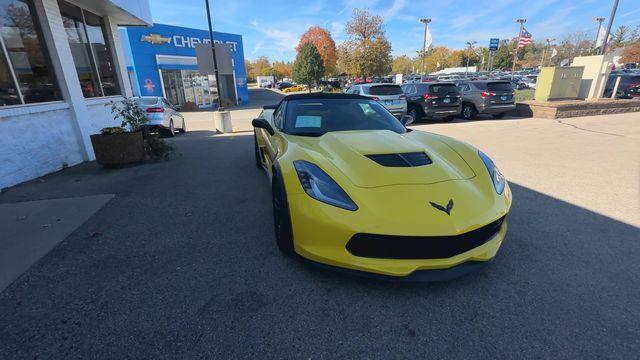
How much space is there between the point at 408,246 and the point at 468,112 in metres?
12.4

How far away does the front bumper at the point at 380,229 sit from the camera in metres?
1.95

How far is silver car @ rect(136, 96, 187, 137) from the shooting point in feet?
31.3

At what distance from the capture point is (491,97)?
Result: 37.9 feet

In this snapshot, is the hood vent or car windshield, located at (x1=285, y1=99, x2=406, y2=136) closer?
the hood vent

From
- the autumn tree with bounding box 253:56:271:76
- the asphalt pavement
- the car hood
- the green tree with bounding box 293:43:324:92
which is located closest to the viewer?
the asphalt pavement

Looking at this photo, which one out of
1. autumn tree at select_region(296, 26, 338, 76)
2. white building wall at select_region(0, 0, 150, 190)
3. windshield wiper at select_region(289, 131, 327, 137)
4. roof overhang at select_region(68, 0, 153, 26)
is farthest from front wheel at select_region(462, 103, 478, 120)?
autumn tree at select_region(296, 26, 338, 76)

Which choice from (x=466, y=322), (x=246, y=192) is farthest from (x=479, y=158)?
(x=246, y=192)

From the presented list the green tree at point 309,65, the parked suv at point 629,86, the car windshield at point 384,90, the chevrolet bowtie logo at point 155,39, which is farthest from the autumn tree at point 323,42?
the car windshield at point 384,90

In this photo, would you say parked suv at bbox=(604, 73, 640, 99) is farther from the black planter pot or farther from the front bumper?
the black planter pot

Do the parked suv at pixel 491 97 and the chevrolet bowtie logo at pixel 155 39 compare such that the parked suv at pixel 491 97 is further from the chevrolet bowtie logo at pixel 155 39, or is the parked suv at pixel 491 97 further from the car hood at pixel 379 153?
the chevrolet bowtie logo at pixel 155 39

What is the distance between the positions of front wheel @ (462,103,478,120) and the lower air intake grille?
12.0 m

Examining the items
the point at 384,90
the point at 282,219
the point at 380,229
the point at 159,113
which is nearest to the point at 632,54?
the point at 384,90

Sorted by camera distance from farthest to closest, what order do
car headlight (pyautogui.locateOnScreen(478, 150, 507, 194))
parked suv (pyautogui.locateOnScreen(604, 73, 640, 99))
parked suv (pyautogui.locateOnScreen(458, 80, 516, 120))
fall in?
parked suv (pyautogui.locateOnScreen(604, 73, 640, 99)) < parked suv (pyautogui.locateOnScreen(458, 80, 516, 120)) < car headlight (pyautogui.locateOnScreen(478, 150, 507, 194))

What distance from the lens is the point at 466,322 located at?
191 cm
